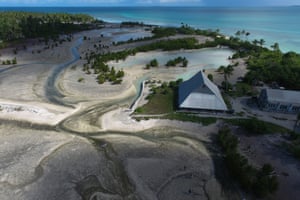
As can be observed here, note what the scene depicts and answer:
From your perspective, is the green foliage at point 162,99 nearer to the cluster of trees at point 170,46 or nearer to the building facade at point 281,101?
the building facade at point 281,101

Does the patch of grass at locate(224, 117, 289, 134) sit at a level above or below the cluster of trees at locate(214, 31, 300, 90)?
below

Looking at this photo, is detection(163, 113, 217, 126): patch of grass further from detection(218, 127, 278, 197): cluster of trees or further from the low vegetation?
detection(218, 127, 278, 197): cluster of trees

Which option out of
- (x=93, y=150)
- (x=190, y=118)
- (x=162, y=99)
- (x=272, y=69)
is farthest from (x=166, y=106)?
(x=272, y=69)

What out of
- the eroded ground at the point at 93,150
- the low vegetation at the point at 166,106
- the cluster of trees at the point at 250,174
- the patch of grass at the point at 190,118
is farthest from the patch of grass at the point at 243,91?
the cluster of trees at the point at 250,174

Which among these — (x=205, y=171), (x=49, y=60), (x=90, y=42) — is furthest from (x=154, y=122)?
(x=90, y=42)

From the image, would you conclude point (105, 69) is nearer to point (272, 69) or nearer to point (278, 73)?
point (272, 69)

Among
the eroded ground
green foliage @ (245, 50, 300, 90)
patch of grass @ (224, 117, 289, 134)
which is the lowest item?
the eroded ground

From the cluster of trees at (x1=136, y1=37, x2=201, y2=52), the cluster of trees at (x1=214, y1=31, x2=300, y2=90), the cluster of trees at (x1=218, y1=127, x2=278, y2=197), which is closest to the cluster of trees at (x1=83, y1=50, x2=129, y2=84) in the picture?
the cluster of trees at (x1=136, y1=37, x2=201, y2=52)

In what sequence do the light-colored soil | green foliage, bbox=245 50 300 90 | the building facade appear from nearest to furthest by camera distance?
the light-colored soil
the building facade
green foliage, bbox=245 50 300 90
